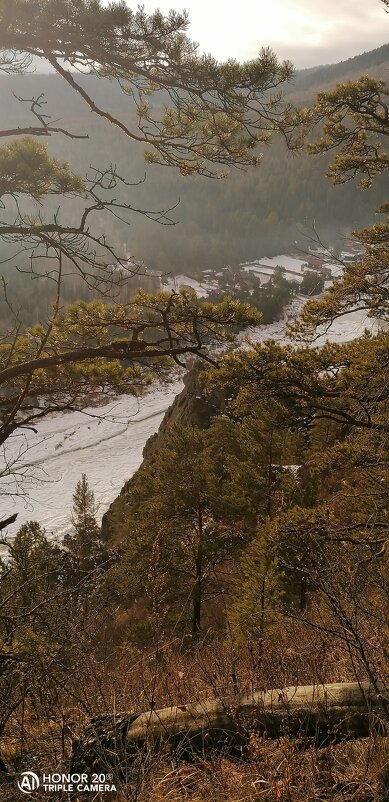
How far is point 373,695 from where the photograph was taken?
2.38 meters

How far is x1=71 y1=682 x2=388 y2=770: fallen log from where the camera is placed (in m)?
2.29

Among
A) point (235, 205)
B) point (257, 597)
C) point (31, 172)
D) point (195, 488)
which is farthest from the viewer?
point (235, 205)

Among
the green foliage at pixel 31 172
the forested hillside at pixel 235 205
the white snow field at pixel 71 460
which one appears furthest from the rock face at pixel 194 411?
the forested hillside at pixel 235 205

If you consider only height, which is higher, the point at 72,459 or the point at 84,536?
the point at 72,459

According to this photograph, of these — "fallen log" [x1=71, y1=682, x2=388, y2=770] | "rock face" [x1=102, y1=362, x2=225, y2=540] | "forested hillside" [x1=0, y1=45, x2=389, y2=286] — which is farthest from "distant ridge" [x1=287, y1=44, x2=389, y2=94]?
"fallen log" [x1=71, y1=682, x2=388, y2=770]

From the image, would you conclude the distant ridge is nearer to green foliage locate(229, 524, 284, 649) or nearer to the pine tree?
the pine tree

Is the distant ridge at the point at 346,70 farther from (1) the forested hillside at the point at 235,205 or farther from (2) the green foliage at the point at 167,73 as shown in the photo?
(2) the green foliage at the point at 167,73

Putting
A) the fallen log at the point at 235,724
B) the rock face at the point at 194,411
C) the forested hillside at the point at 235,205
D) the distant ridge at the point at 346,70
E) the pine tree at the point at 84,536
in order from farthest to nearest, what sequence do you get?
the distant ridge at the point at 346,70, the forested hillside at the point at 235,205, the rock face at the point at 194,411, the pine tree at the point at 84,536, the fallen log at the point at 235,724

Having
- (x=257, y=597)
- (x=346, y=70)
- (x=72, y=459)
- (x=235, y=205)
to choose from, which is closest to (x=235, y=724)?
(x=257, y=597)

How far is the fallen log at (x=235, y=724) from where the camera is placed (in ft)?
7.50

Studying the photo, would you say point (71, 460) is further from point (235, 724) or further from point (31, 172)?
point (235, 724)

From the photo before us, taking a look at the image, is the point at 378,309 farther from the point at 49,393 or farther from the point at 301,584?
the point at 301,584

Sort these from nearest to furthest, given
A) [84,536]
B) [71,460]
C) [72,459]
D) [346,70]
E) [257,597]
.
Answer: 1. [257,597]
2. [84,536]
3. [71,460]
4. [72,459]
5. [346,70]

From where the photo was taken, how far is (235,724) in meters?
2.39
